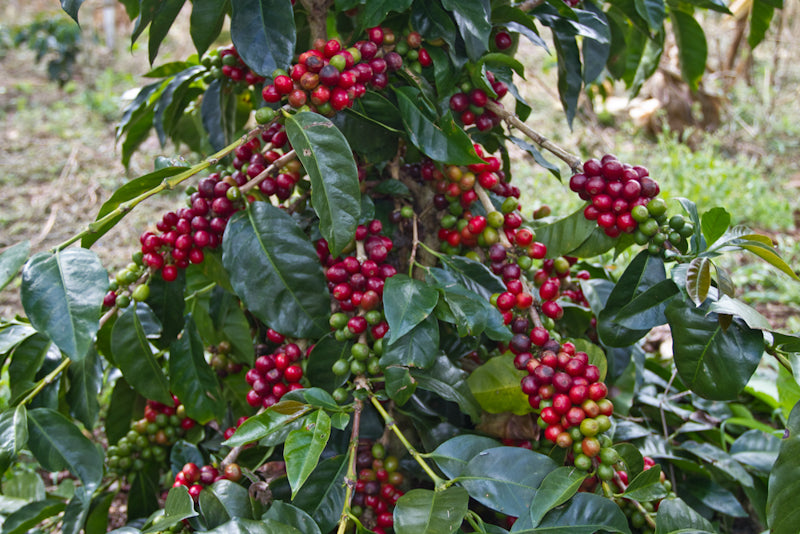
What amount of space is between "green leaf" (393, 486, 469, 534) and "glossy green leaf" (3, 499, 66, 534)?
73cm

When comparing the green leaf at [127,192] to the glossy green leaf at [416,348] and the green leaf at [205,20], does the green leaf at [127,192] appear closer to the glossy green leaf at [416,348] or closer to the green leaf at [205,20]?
the green leaf at [205,20]

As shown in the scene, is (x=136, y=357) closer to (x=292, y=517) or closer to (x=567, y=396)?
(x=292, y=517)

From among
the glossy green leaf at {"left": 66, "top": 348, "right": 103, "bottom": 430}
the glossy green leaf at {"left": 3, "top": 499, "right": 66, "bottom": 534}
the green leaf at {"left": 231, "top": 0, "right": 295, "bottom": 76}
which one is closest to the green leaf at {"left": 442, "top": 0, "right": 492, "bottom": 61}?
the green leaf at {"left": 231, "top": 0, "right": 295, "bottom": 76}

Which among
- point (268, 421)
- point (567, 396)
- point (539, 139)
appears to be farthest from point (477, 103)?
point (268, 421)

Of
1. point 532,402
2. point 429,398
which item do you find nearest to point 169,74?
point 429,398

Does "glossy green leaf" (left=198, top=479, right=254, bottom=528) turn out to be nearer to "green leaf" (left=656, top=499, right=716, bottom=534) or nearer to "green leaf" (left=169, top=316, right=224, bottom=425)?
"green leaf" (left=169, top=316, right=224, bottom=425)

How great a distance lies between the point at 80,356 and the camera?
72 cm

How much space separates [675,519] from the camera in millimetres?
750

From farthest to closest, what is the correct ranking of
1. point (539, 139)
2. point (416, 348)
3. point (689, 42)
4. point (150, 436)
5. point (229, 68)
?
point (689, 42)
point (150, 436)
point (229, 68)
point (539, 139)
point (416, 348)

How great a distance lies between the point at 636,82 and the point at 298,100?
93cm

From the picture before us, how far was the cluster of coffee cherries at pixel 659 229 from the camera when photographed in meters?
0.84

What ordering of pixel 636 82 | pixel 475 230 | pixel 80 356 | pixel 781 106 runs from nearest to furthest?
pixel 80 356, pixel 475 230, pixel 636 82, pixel 781 106

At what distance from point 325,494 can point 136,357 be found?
0.38m

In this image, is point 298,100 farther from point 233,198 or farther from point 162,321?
point 162,321
